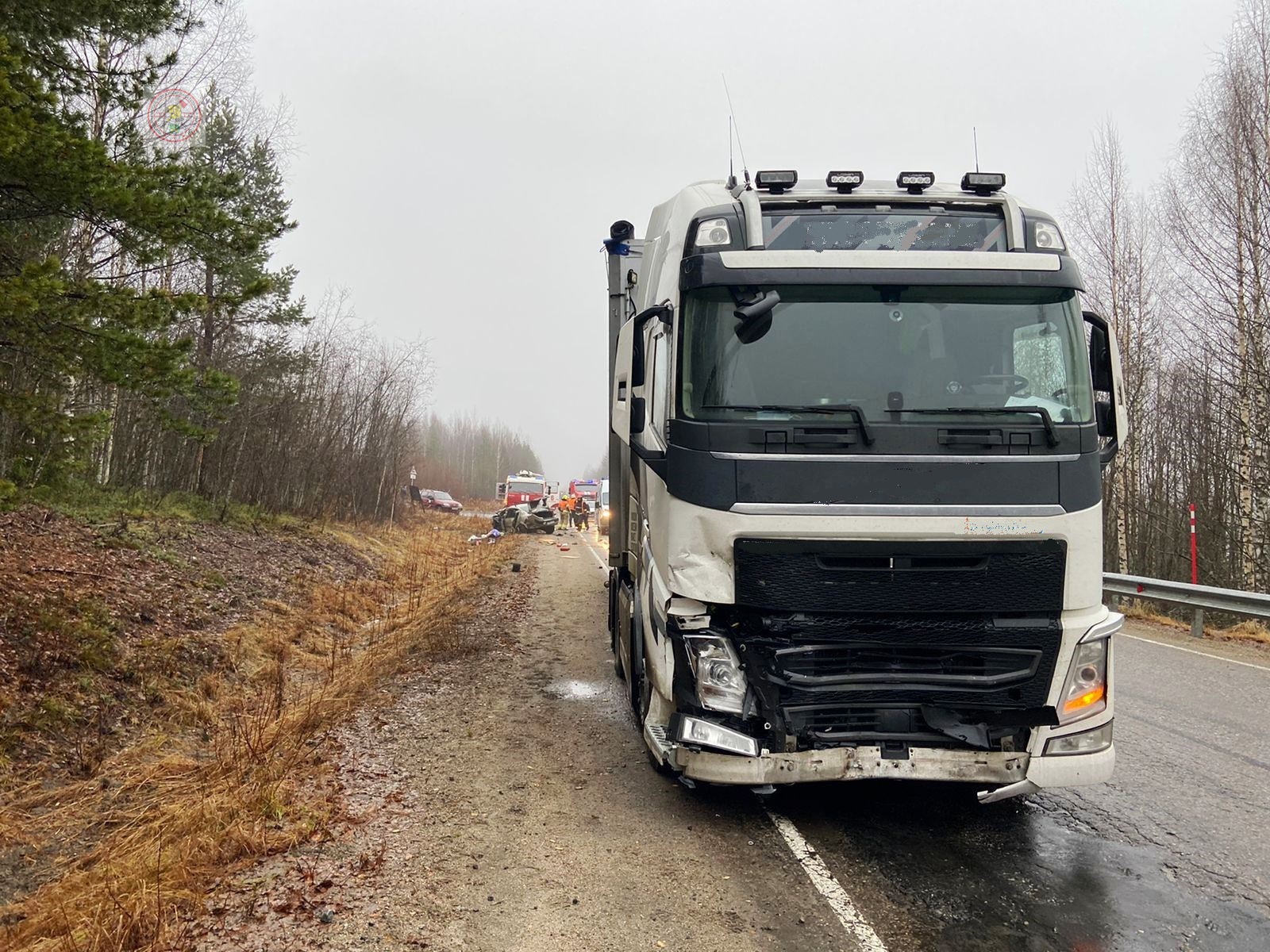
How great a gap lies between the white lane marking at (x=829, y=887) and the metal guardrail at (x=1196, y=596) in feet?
22.0

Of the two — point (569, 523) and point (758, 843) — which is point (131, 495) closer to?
point (758, 843)

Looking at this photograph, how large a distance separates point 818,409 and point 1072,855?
A: 98.1 inches

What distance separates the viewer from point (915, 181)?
4688 millimetres

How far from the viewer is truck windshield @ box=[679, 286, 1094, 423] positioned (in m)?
4.05

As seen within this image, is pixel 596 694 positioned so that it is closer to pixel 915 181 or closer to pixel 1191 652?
pixel 915 181

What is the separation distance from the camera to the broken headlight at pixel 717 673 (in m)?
3.85

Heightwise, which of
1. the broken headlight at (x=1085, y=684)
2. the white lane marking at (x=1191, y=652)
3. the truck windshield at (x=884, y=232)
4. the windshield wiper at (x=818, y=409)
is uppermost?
the truck windshield at (x=884, y=232)

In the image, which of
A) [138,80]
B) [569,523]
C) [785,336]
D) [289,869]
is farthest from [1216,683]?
[569,523]

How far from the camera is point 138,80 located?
680 centimetres

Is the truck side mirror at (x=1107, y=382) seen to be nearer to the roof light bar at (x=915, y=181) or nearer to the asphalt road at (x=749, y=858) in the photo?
the roof light bar at (x=915, y=181)

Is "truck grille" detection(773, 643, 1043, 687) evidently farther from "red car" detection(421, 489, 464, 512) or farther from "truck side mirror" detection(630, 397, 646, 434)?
"red car" detection(421, 489, 464, 512)

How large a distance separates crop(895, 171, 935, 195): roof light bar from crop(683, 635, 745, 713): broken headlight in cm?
290

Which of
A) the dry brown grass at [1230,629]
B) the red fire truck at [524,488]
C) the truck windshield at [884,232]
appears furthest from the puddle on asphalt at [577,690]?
the red fire truck at [524,488]

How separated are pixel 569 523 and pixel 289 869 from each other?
120 ft
